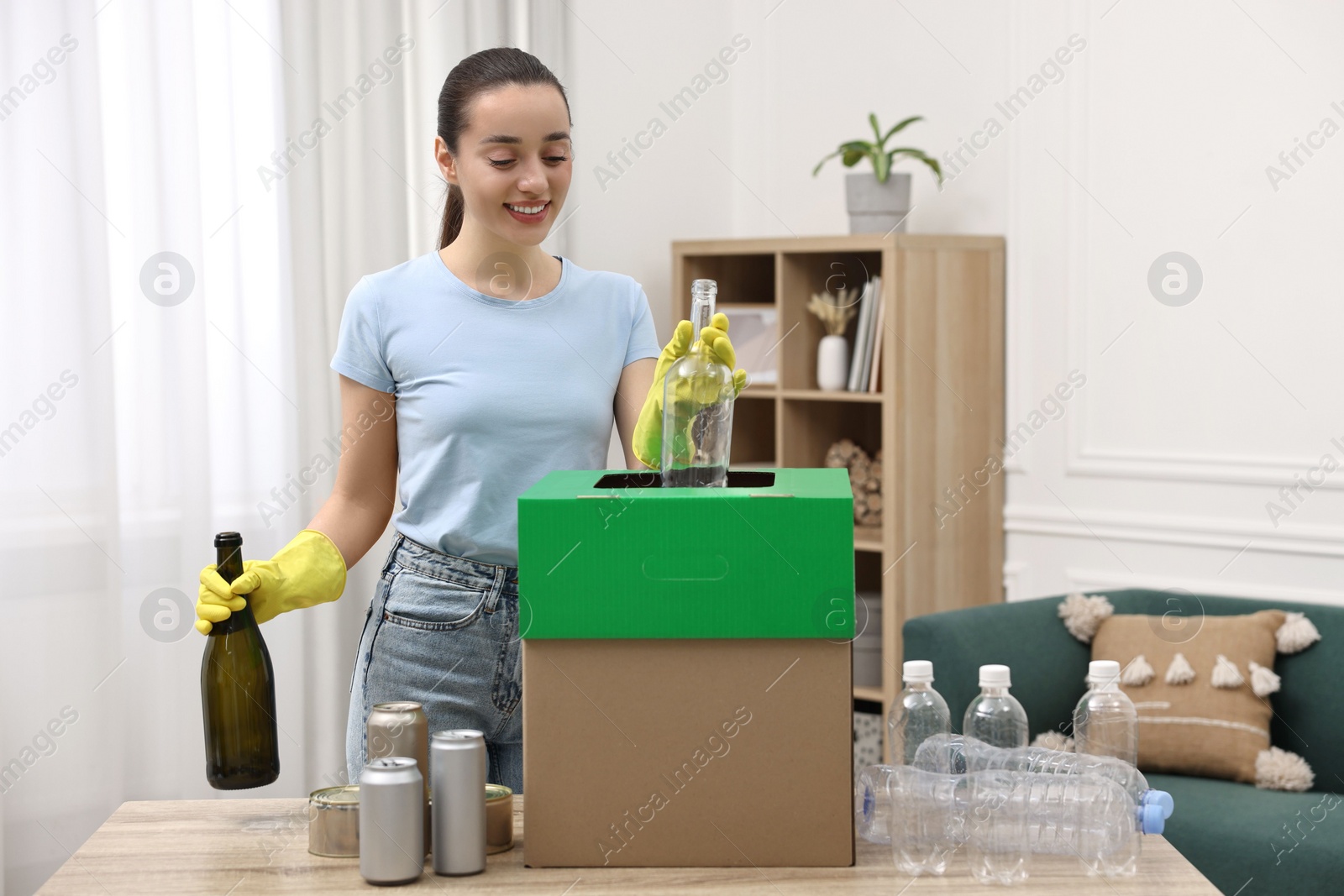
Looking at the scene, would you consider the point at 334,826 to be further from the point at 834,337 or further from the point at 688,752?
the point at 834,337

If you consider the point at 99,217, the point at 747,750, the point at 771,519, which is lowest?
the point at 747,750

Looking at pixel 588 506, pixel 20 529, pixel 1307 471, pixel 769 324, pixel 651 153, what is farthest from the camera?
pixel 651 153

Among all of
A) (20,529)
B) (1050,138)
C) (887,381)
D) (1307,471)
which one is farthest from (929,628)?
(20,529)

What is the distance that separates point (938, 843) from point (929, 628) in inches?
60.5

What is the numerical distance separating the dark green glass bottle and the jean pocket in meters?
0.21

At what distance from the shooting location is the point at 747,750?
1164mm

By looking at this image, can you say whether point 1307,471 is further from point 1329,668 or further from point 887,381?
point 887,381

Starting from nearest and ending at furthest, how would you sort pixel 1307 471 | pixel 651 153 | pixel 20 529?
pixel 20 529 < pixel 1307 471 < pixel 651 153

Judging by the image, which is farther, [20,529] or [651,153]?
[651,153]

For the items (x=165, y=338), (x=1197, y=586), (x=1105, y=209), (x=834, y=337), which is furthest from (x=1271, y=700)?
(x=165, y=338)

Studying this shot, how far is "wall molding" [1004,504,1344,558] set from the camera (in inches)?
116

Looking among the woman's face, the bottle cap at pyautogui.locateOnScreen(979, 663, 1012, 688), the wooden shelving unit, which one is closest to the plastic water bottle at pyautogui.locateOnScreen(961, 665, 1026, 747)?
the bottle cap at pyautogui.locateOnScreen(979, 663, 1012, 688)

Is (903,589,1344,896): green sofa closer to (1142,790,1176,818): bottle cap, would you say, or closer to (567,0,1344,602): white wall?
(567,0,1344,602): white wall

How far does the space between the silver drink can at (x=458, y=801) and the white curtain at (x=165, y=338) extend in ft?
5.79
